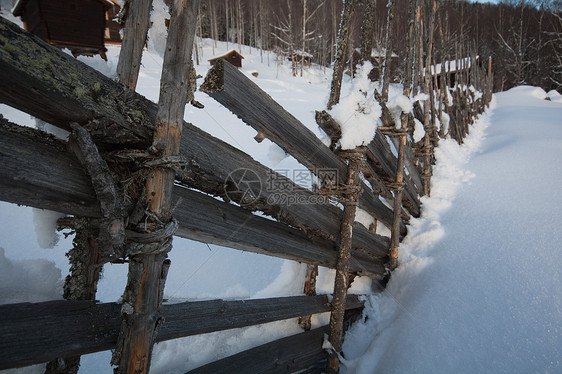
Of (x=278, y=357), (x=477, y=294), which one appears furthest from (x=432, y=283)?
(x=278, y=357)

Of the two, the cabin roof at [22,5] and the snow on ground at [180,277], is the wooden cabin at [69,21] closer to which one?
the cabin roof at [22,5]

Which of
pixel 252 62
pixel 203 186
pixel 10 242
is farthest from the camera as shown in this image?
pixel 252 62

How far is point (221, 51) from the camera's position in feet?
105

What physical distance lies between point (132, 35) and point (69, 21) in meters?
12.5

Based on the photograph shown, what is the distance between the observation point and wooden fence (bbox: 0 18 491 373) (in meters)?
0.78

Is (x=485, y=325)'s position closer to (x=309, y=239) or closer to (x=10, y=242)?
(x=309, y=239)

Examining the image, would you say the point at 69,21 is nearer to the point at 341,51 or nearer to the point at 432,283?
the point at 341,51

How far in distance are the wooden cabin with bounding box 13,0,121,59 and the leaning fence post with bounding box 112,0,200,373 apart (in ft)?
38.6

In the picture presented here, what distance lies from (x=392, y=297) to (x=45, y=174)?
243 centimetres

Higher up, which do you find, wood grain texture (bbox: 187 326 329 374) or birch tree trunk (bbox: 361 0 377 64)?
birch tree trunk (bbox: 361 0 377 64)

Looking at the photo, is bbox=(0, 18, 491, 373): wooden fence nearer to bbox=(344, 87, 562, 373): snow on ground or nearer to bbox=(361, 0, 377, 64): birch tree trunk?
bbox=(344, 87, 562, 373): snow on ground

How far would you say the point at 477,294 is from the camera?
1.97 metres

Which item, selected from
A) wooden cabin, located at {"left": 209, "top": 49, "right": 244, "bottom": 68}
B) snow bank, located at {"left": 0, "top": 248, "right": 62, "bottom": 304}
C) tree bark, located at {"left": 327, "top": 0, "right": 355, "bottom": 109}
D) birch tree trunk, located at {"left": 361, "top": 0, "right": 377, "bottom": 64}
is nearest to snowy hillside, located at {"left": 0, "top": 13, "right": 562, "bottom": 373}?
snow bank, located at {"left": 0, "top": 248, "right": 62, "bottom": 304}

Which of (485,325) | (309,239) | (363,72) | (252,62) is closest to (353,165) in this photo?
(309,239)
